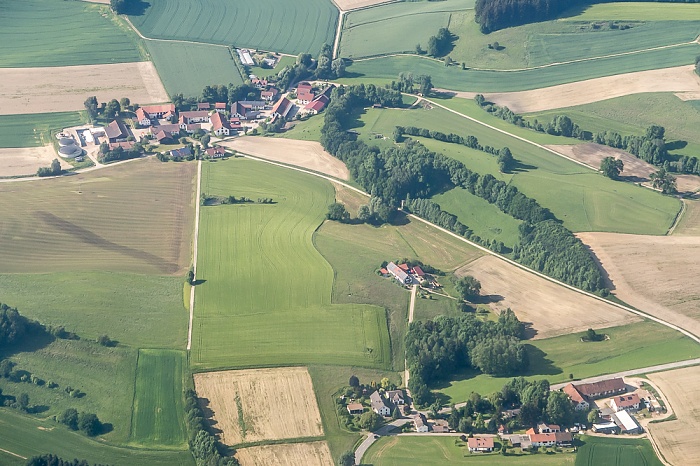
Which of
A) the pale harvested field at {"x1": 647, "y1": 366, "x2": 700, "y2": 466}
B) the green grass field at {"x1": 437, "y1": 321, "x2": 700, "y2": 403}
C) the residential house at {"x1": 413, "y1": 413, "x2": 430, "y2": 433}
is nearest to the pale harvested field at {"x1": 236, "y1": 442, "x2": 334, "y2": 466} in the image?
the residential house at {"x1": 413, "y1": 413, "x2": 430, "y2": 433}

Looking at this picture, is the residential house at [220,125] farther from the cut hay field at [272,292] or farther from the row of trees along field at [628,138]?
the row of trees along field at [628,138]

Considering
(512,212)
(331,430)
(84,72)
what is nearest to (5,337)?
(331,430)

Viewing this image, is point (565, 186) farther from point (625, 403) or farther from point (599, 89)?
point (625, 403)

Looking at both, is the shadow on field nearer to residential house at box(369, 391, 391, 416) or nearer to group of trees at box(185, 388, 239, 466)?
group of trees at box(185, 388, 239, 466)

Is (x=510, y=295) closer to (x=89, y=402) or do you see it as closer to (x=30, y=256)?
(x=89, y=402)

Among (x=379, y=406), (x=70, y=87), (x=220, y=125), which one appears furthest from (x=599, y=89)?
(x=70, y=87)

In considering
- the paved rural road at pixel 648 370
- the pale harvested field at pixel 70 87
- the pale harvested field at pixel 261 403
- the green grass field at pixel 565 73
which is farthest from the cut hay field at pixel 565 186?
the pale harvested field at pixel 261 403
